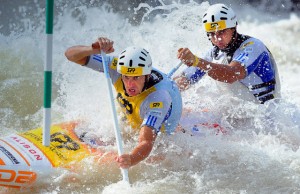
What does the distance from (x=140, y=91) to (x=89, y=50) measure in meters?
0.59

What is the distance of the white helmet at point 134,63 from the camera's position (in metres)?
4.73

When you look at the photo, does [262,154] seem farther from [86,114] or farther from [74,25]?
→ [74,25]

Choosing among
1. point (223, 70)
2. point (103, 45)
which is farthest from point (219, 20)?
point (103, 45)

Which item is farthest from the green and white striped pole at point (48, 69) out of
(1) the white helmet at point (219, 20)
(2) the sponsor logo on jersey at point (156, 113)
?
(1) the white helmet at point (219, 20)

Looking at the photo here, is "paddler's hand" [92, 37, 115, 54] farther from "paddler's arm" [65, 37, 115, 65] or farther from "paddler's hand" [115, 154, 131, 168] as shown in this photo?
"paddler's hand" [115, 154, 131, 168]

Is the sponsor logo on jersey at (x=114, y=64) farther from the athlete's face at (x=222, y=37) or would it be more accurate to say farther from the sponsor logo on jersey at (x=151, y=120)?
the athlete's face at (x=222, y=37)

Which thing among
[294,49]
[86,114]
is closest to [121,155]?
[86,114]

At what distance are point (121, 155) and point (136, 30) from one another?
6.60m

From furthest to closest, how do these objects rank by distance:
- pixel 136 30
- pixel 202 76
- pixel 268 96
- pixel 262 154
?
pixel 136 30 < pixel 202 76 < pixel 268 96 < pixel 262 154

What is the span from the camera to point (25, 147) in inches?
196

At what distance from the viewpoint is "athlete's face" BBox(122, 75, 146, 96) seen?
482cm

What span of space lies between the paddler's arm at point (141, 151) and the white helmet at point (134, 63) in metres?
0.48

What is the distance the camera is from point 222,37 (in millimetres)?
5891

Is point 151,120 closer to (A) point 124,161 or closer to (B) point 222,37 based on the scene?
(A) point 124,161
